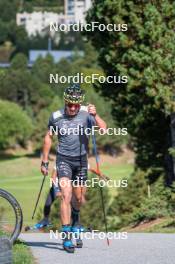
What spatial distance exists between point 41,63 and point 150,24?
417ft

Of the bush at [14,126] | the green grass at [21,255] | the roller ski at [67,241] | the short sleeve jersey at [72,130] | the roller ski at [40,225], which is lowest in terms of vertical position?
the green grass at [21,255]

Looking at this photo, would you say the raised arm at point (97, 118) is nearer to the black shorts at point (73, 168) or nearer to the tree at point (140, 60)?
the black shorts at point (73, 168)

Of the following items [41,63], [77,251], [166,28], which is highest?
[41,63]

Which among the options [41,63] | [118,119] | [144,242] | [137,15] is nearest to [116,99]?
[118,119]

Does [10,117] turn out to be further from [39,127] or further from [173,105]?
[173,105]

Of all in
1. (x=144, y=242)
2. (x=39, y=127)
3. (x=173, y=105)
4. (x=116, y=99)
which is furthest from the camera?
(x=39, y=127)

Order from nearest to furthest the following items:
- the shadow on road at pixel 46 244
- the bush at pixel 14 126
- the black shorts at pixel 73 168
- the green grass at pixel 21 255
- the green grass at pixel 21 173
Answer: the green grass at pixel 21 255
the black shorts at pixel 73 168
the shadow on road at pixel 46 244
the green grass at pixel 21 173
the bush at pixel 14 126

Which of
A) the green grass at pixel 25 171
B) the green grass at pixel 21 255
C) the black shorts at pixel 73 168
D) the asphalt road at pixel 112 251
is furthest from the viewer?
the green grass at pixel 25 171

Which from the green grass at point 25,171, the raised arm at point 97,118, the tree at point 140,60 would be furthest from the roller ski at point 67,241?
the green grass at point 25,171

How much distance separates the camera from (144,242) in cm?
1114

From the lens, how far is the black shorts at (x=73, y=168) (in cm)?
1022

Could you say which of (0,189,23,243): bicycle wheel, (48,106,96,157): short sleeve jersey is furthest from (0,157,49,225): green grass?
(0,189,23,243): bicycle wheel

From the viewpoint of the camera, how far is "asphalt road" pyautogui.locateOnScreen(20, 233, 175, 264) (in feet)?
29.8

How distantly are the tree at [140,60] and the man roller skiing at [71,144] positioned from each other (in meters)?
12.6
